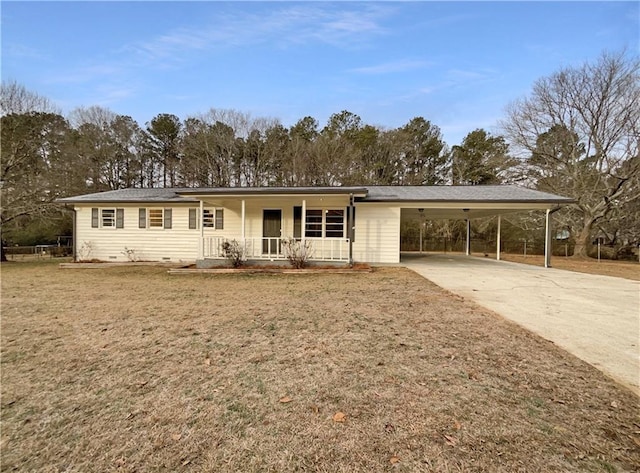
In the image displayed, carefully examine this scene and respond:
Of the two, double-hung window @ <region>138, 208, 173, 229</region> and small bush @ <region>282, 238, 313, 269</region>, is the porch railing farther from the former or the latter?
double-hung window @ <region>138, 208, 173, 229</region>

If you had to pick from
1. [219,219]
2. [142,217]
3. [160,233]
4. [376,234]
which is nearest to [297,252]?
[376,234]

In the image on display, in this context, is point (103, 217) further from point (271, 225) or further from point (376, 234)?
point (376, 234)

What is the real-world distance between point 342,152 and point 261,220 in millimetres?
13249

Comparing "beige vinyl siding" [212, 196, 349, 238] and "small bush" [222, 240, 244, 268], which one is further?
"beige vinyl siding" [212, 196, 349, 238]

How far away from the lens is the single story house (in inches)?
458

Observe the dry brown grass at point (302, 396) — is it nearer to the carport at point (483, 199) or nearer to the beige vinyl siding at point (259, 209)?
the carport at point (483, 199)

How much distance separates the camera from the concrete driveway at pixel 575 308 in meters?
3.39

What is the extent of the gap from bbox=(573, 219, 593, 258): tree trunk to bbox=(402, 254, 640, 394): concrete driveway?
10.9 m

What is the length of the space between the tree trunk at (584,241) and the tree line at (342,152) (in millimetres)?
59

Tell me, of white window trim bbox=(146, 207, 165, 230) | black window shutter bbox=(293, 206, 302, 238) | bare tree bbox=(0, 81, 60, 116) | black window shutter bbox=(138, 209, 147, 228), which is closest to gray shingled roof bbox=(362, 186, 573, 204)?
black window shutter bbox=(293, 206, 302, 238)

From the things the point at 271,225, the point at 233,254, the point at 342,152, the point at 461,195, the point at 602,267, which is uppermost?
the point at 342,152

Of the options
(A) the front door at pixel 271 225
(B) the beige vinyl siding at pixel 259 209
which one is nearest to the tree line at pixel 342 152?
(B) the beige vinyl siding at pixel 259 209

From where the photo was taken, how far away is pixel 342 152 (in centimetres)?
2400

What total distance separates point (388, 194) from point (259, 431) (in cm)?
1193
